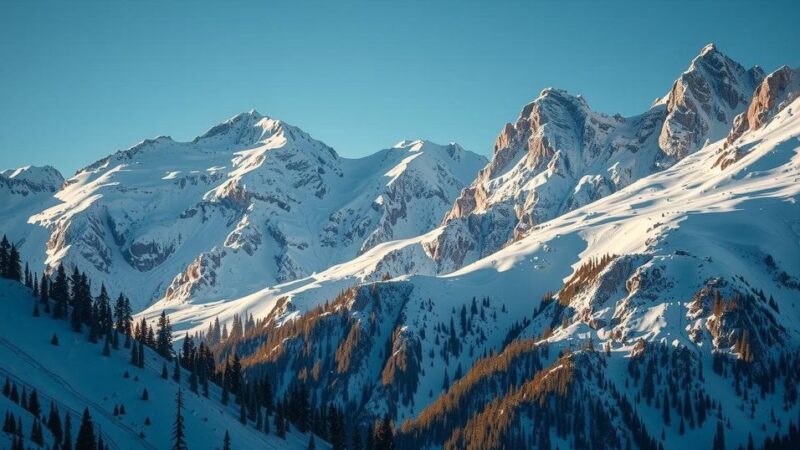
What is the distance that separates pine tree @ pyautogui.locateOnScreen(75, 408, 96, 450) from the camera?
132 meters

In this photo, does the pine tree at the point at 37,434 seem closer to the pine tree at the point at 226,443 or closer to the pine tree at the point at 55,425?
the pine tree at the point at 55,425

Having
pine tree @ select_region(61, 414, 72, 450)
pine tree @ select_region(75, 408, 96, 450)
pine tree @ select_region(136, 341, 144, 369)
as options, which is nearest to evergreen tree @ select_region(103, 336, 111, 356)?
pine tree @ select_region(136, 341, 144, 369)

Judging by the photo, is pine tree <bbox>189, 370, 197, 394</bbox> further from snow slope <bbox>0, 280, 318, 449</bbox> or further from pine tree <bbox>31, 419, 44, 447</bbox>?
pine tree <bbox>31, 419, 44, 447</bbox>

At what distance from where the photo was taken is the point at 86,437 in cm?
13312

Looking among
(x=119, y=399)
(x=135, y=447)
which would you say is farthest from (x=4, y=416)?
(x=119, y=399)

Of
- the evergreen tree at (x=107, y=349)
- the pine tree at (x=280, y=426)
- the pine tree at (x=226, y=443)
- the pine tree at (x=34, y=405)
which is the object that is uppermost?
the evergreen tree at (x=107, y=349)

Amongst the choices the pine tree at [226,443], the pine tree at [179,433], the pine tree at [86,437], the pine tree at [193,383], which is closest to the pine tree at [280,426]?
the pine tree at [193,383]

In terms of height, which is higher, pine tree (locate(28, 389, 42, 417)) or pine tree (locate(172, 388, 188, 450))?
pine tree (locate(28, 389, 42, 417))

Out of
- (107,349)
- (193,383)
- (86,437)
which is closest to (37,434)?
(86,437)

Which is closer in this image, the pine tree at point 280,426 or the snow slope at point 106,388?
the snow slope at point 106,388

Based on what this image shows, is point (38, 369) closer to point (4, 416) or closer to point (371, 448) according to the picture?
point (4, 416)

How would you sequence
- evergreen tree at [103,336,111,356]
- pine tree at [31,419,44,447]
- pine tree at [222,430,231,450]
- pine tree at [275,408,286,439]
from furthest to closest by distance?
pine tree at [275,408,286,439]
evergreen tree at [103,336,111,356]
pine tree at [222,430,231,450]
pine tree at [31,419,44,447]

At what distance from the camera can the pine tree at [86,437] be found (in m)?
132

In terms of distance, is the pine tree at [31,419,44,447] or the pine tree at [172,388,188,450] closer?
the pine tree at [31,419,44,447]
